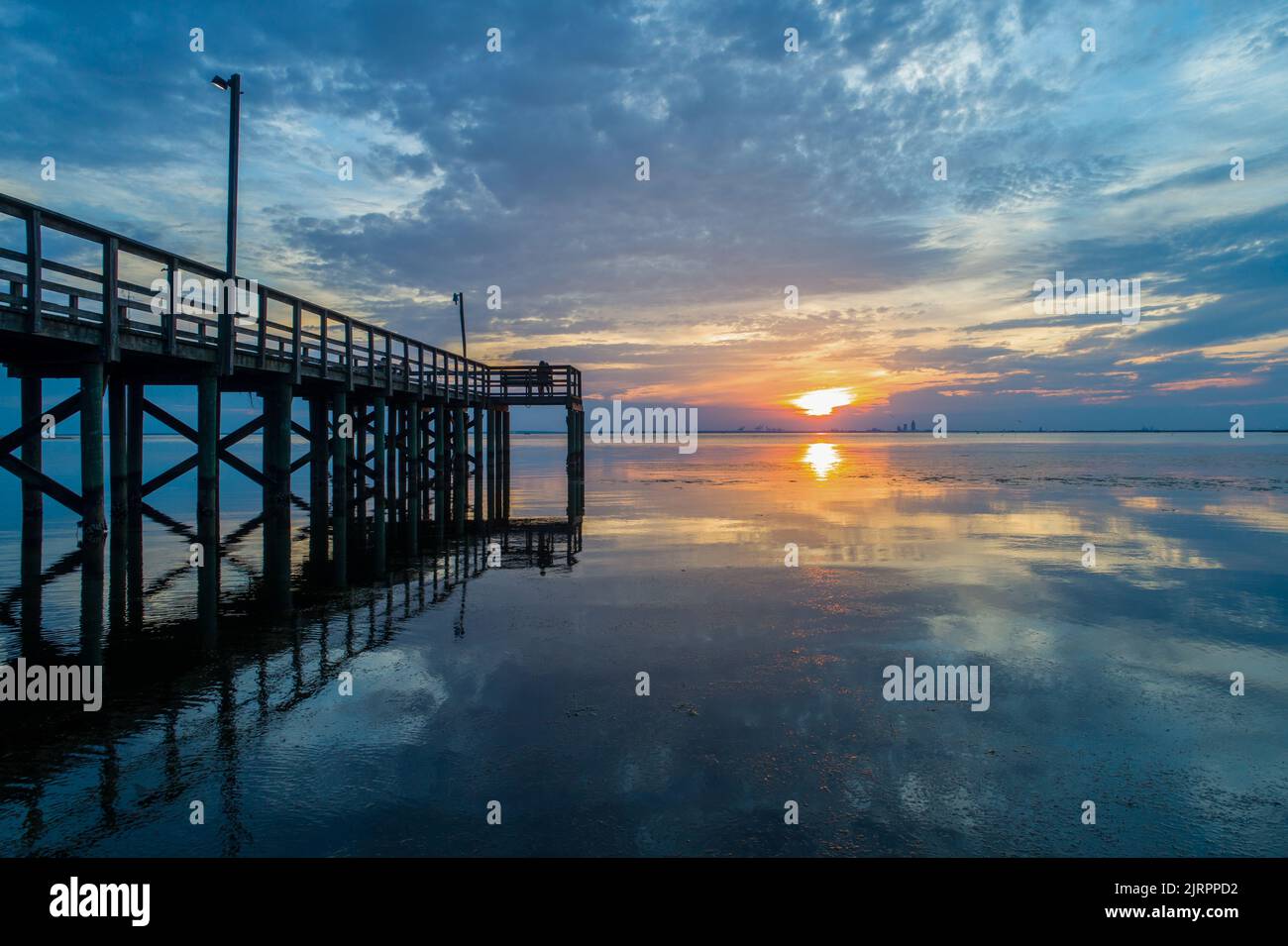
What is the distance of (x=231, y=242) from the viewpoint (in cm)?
1672

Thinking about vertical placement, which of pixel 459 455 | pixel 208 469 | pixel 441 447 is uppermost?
pixel 441 447

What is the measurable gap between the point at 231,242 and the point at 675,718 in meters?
15.6

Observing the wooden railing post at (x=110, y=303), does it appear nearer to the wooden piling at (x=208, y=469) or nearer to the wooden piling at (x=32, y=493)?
the wooden piling at (x=208, y=469)

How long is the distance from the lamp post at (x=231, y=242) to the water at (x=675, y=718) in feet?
14.6

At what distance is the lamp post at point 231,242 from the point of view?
15234 mm

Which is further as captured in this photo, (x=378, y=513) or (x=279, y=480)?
(x=378, y=513)

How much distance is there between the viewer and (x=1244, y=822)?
5105mm

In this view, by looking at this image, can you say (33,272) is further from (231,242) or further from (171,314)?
(231,242)

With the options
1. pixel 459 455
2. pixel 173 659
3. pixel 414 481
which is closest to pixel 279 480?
pixel 414 481

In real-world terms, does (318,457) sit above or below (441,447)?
below

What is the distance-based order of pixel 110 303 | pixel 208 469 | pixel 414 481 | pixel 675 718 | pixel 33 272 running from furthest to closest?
pixel 414 481 < pixel 208 469 < pixel 110 303 < pixel 33 272 < pixel 675 718
